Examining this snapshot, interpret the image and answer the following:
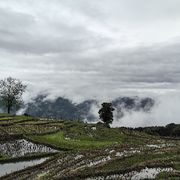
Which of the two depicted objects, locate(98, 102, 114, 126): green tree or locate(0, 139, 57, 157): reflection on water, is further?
locate(98, 102, 114, 126): green tree

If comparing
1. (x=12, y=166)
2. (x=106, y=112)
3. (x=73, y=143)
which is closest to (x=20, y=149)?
(x=12, y=166)

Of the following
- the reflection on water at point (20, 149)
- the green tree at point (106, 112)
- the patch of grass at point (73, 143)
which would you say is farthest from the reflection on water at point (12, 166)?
the green tree at point (106, 112)

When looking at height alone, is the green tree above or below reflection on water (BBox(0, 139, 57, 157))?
above

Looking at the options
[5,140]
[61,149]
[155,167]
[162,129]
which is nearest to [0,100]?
[5,140]

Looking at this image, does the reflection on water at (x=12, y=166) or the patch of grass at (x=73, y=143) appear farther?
the patch of grass at (x=73, y=143)

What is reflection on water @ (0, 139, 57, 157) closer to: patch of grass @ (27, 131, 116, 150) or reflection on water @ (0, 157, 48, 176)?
patch of grass @ (27, 131, 116, 150)

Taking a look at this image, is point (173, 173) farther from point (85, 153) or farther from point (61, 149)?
point (61, 149)

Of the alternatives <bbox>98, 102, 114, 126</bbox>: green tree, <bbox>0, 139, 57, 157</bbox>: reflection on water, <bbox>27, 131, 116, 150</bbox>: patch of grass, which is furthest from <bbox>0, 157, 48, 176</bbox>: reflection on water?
<bbox>98, 102, 114, 126</bbox>: green tree

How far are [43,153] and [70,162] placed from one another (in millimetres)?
6780

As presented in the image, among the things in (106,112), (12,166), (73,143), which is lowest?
(12,166)

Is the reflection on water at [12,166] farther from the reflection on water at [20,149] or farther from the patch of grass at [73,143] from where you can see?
the patch of grass at [73,143]

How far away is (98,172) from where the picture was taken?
1434 cm

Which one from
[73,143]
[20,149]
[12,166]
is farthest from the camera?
[73,143]

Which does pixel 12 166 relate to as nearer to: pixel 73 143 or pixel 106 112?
pixel 73 143
